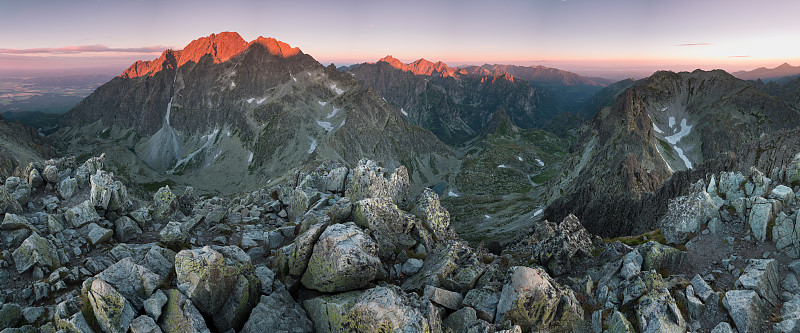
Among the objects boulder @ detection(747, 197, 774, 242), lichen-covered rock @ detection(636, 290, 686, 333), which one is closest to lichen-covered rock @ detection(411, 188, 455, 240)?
lichen-covered rock @ detection(636, 290, 686, 333)

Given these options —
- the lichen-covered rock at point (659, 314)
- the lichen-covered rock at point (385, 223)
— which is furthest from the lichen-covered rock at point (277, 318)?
the lichen-covered rock at point (659, 314)

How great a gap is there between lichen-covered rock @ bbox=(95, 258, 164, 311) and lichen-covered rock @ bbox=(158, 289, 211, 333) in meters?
1.34

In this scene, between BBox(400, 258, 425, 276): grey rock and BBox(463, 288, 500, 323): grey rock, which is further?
BBox(400, 258, 425, 276): grey rock

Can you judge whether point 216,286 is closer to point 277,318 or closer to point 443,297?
point 277,318

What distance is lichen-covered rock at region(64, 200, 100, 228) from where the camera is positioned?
2511 centimetres

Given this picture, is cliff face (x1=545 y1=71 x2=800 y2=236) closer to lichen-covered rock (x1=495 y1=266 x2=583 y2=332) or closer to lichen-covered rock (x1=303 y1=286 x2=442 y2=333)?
lichen-covered rock (x1=495 y1=266 x2=583 y2=332)

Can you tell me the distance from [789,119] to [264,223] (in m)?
289

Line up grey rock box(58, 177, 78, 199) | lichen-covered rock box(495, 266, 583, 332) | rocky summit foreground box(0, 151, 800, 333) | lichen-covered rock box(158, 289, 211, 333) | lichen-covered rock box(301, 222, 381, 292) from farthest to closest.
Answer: grey rock box(58, 177, 78, 199) < lichen-covered rock box(301, 222, 381, 292) < lichen-covered rock box(495, 266, 583, 332) < rocky summit foreground box(0, 151, 800, 333) < lichen-covered rock box(158, 289, 211, 333)

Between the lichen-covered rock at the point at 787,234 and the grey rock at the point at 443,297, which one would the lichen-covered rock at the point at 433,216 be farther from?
the lichen-covered rock at the point at 787,234

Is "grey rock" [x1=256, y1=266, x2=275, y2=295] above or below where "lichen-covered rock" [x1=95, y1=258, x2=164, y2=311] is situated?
below

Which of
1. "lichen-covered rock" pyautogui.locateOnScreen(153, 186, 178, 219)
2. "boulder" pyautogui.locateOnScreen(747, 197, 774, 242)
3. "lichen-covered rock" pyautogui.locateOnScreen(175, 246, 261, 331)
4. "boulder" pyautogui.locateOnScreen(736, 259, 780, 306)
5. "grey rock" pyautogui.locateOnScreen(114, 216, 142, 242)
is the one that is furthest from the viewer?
"lichen-covered rock" pyautogui.locateOnScreen(153, 186, 178, 219)

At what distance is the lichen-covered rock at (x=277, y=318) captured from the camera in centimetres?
1658

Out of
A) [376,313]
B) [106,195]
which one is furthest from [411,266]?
[106,195]

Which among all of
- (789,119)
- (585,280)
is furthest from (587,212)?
(789,119)
